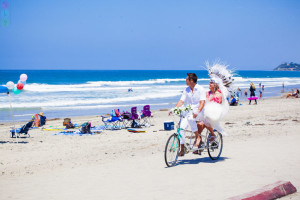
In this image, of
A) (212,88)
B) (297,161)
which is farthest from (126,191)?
(297,161)

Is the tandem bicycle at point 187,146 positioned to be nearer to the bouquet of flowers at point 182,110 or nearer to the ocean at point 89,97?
the bouquet of flowers at point 182,110

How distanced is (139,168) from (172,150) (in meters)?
0.69

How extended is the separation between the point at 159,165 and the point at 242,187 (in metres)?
1.89

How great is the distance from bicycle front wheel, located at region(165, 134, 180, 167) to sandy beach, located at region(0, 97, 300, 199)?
5.4 inches

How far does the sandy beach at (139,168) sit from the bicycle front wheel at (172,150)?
0.45 ft

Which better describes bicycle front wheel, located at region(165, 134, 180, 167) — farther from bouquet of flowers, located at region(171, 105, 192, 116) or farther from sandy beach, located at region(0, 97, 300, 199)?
bouquet of flowers, located at region(171, 105, 192, 116)

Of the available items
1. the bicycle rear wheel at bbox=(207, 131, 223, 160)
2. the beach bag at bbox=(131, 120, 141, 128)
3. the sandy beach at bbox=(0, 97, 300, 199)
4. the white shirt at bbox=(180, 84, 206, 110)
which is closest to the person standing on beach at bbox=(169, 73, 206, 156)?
the white shirt at bbox=(180, 84, 206, 110)

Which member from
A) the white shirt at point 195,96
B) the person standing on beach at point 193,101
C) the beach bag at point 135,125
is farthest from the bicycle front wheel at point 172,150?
the beach bag at point 135,125

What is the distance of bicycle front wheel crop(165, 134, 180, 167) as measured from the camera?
572 cm

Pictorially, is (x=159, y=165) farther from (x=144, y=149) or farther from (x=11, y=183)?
(x=11, y=183)

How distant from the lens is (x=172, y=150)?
582cm

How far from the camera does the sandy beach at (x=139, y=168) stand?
4625mm

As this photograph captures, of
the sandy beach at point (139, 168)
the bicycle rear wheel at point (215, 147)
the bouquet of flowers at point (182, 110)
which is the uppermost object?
the bouquet of flowers at point (182, 110)

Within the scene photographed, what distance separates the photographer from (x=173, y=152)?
5871 mm
